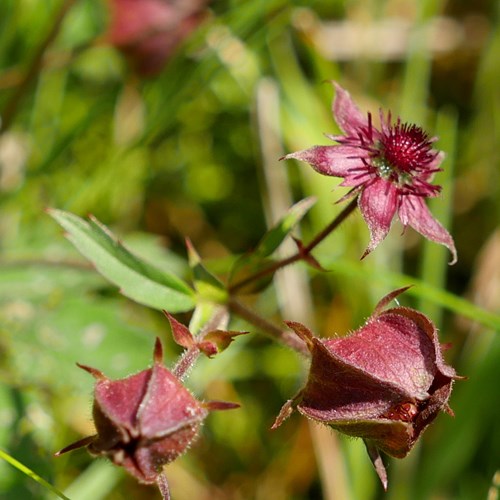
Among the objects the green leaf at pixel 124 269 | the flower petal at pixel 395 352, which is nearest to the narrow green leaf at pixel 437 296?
the flower petal at pixel 395 352

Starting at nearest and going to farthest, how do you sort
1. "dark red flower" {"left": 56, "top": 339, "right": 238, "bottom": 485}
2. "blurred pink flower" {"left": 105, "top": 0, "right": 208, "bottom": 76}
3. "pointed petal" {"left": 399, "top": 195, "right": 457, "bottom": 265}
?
"dark red flower" {"left": 56, "top": 339, "right": 238, "bottom": 485} → "pointed petal" {"left": 399, "top": 195, "right": 457, "bottom": 265} → "blurred pink flower" {"left": 105, "top": 0, "right": 208, "bottom": 76}

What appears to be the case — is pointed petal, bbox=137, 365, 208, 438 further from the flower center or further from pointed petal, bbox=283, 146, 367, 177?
the flower center

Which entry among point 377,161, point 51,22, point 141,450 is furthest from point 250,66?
point 141,450

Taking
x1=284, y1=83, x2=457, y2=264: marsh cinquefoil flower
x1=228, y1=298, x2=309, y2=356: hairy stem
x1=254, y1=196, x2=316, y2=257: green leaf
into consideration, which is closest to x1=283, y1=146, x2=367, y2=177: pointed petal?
x1=284, y1=83, x2=457, y2=264: marsh cinquefoil flower

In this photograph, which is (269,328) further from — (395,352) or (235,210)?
(235,210)

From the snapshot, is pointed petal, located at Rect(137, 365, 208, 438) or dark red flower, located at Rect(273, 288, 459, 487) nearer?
pointed petal, located at Rect(137, 365, 208, 438)

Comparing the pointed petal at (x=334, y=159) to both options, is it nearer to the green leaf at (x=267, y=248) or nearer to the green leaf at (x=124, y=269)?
the green leaf at (x=267, y=248)

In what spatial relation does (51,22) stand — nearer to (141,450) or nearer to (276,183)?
(276,183)
